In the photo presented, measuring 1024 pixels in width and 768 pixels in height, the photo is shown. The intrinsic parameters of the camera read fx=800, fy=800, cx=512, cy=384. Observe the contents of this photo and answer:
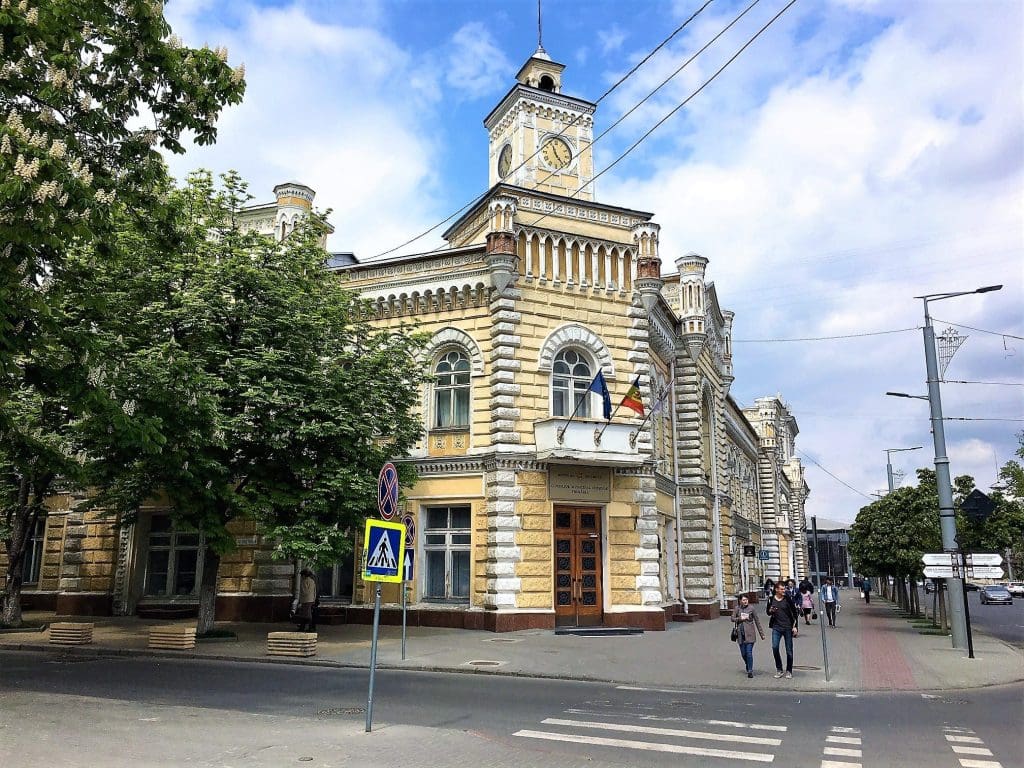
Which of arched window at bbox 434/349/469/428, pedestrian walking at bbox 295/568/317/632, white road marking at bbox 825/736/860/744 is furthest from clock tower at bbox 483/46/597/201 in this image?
white road marking at bbox 825/736/860/744

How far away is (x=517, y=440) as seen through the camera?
2467 cm

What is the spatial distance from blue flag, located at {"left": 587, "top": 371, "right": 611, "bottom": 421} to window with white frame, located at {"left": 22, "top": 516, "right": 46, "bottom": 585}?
22.6 m

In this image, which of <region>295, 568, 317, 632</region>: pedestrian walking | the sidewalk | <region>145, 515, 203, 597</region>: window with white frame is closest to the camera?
the sidewalk

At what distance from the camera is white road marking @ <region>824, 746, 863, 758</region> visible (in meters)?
9.30

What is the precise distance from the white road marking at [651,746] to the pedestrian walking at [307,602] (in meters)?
12.8

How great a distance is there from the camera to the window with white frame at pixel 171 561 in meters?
28.3

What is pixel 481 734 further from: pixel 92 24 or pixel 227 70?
pixel 92 24

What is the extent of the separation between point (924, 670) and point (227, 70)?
18.2 meters

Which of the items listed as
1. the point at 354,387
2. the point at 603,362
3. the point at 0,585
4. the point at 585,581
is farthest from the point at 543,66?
the point at 0,585

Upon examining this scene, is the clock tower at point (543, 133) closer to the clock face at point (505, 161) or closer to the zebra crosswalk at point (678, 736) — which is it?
the clock face at point (505, 161)

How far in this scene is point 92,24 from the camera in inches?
440

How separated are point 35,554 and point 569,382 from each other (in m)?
22.6

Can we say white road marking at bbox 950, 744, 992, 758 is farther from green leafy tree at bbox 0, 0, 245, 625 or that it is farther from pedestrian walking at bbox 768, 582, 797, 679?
green leafy tree at bbox 0, 0, 245, 625

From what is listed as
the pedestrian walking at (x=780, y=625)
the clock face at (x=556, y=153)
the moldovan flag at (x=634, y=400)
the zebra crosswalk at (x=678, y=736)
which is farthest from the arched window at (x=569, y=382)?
the zebra crosswalk at (x=678, y=736)
